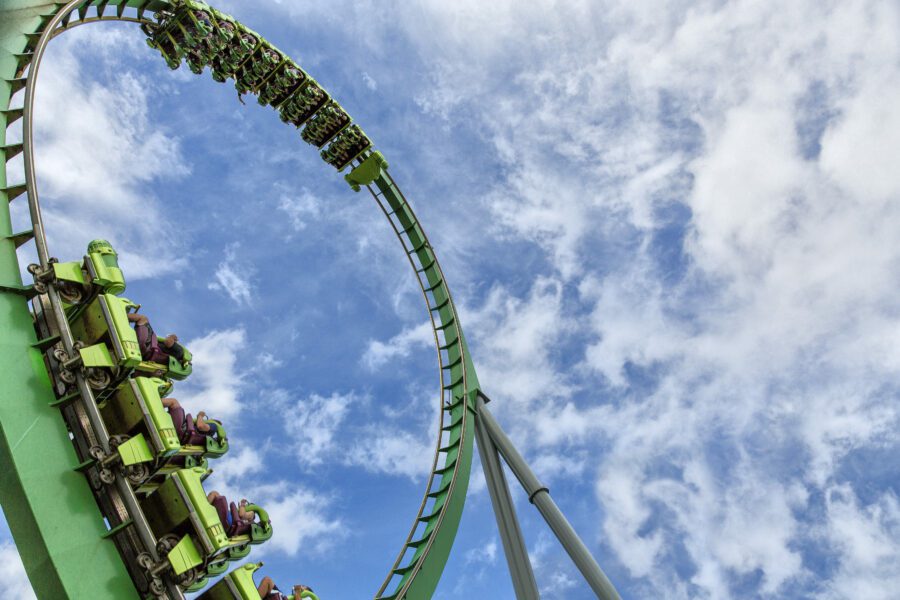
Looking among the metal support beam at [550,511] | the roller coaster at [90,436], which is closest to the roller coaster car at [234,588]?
the roller coaster at [90,436]

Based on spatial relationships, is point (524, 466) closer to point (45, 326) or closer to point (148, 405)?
point (148, 405)

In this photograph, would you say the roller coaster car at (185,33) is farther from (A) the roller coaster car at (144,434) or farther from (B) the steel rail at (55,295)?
(A) the roller coaster car at (144,434)

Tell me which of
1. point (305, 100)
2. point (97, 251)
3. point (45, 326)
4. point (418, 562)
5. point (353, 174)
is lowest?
point (418, 562)

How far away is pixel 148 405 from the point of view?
6.59m

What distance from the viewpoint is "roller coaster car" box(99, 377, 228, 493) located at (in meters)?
6.41

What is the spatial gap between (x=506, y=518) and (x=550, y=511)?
0.90 meters

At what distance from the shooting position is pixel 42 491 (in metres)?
6.01

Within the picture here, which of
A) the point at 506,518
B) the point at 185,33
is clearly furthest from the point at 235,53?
the point at 506,518

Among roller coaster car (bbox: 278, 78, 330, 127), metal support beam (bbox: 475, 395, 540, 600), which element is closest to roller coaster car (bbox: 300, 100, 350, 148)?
roller coaster car (bbox: 278, 78, 330, 127)

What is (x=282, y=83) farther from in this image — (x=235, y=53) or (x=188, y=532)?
(x=188, y=532)

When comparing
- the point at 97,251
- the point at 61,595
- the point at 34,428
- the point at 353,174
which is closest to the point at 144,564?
the point at 61,595

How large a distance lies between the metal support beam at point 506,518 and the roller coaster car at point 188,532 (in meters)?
5.58

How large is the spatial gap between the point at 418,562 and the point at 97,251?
18.8ft

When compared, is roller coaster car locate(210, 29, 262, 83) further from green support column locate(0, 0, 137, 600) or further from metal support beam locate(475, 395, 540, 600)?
metal support beam locate(475, 395, 540, 600)
